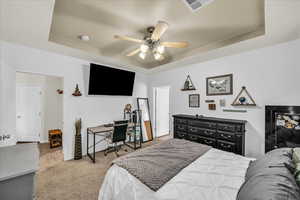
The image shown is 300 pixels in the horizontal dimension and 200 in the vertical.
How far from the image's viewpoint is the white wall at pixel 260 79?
2.21 metres

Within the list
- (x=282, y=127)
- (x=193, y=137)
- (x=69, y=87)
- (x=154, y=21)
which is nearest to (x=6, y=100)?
(x=69, y=87)

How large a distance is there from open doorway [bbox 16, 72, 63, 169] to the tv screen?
5.35 ft

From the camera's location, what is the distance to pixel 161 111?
5094mm

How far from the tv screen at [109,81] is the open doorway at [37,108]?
1.63 metres

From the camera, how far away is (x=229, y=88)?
290 centimetres

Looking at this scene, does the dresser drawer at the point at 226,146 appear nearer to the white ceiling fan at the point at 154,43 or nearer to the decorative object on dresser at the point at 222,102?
the decorative object on dresser at the point at 222,102

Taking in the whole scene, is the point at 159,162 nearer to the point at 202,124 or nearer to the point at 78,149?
the point at 202,124

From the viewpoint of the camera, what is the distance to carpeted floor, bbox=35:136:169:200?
188 cm

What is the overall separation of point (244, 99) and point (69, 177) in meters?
3.74

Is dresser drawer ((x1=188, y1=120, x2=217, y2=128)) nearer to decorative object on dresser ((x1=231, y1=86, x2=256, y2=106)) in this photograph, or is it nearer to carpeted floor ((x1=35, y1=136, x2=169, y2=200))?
decorative object on dresser ((x1=231, y1=86, x2=256, y2=106))

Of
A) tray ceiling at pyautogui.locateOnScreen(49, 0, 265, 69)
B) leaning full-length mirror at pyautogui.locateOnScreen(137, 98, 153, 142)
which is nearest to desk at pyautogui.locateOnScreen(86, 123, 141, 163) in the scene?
leaning full-length mirror at pyautogui.locateOnScreen(137, 98, 153, 142)

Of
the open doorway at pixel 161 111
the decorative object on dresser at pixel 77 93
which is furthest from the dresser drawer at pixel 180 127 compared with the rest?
the decorative object on dresser at pixel 77 93

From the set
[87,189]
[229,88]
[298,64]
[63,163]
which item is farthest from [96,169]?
[298,64]

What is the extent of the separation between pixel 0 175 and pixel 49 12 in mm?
1763
